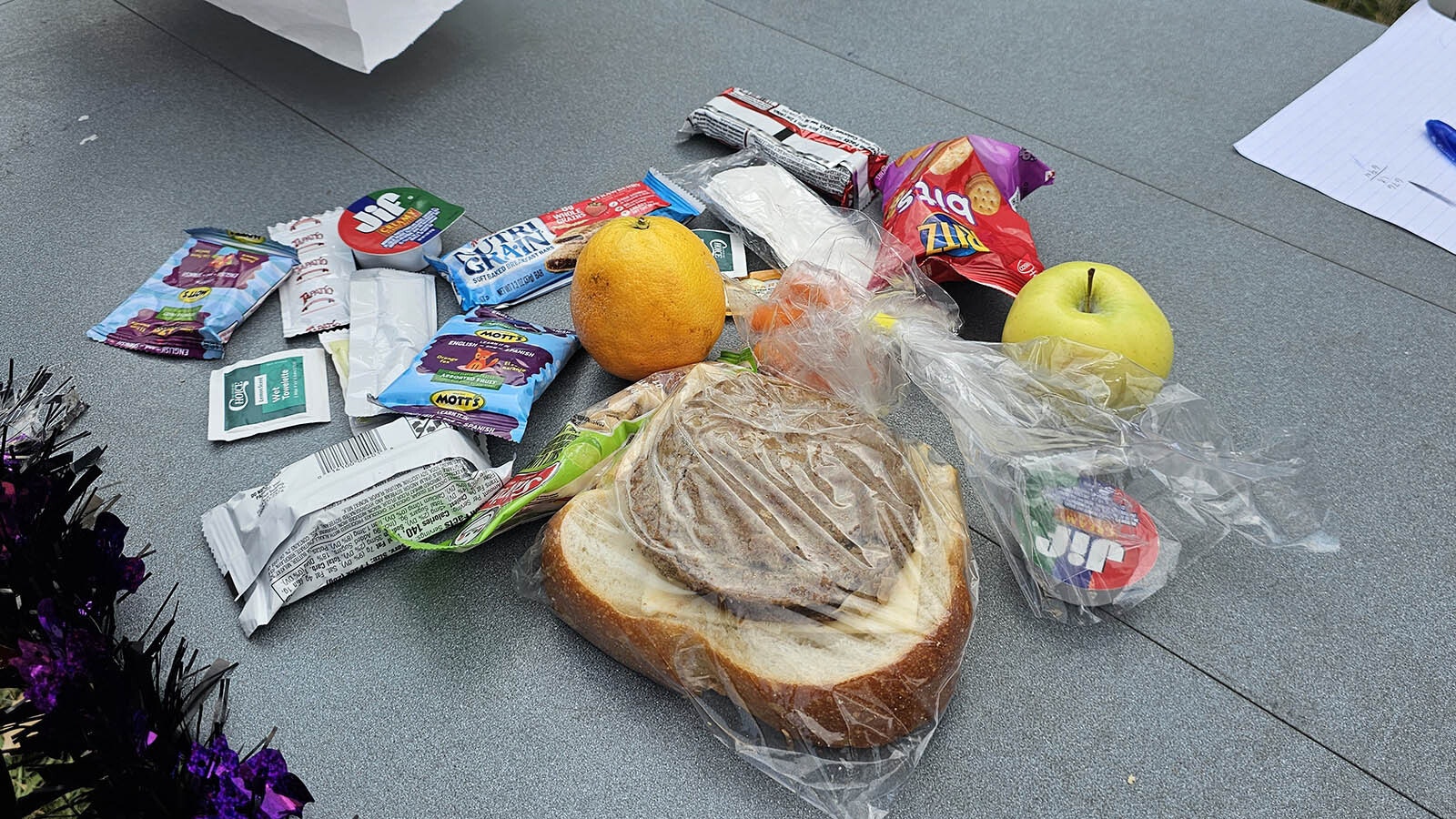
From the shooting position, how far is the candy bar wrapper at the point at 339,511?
2.17 ft

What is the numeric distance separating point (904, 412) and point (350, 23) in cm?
66

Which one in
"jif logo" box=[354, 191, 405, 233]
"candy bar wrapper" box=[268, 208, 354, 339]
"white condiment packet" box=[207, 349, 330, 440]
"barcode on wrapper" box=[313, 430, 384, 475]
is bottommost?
"white condiment packet" box=[207, 349, 330, 440]

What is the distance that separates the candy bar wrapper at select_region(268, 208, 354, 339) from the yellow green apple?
560 mm

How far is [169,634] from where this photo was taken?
2.17 feet

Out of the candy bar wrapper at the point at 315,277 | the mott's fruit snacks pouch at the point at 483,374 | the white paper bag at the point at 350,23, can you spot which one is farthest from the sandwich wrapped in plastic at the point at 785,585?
the white paper bag at the point at 350,23

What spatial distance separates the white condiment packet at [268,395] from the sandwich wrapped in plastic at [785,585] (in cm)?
27

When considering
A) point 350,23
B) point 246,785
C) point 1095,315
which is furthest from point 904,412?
point 350,23

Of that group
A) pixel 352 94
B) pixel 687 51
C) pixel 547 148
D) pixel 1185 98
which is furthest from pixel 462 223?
pixel 1185 98

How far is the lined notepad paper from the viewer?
3.21 feet

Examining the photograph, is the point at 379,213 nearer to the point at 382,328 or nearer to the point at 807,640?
the point at 382,328

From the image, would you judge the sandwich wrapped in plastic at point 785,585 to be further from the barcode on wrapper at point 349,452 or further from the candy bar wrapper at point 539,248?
the candy bar wrapper at point 539,248

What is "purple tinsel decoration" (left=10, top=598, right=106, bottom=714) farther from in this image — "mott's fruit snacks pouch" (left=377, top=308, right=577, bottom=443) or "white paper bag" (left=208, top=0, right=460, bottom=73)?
"white paper bag" (left=208, top=0, right=460, bottom=73)

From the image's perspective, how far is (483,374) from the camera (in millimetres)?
755

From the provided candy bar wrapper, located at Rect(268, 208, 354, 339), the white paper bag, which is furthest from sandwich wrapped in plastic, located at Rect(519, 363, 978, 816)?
the white paper bag
